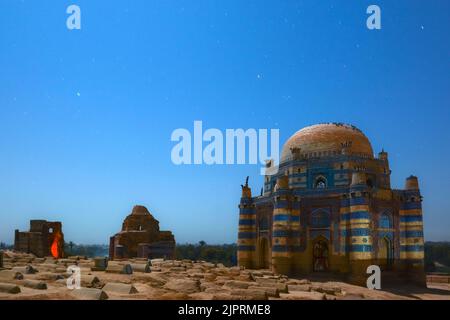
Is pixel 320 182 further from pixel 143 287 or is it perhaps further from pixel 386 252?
pixel 143 287

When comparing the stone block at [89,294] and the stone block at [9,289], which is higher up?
the stone block at [9,289]

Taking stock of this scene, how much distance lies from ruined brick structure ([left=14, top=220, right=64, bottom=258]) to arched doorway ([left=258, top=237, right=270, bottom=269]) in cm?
1825

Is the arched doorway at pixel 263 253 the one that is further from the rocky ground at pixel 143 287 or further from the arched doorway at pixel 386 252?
the rocky ground at pixel 143 287

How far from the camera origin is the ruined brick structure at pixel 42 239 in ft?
120

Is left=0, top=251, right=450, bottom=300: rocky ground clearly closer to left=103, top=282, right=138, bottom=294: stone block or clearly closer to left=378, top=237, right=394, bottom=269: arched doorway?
left=103, top=282, right=138, bottom=294: stone block

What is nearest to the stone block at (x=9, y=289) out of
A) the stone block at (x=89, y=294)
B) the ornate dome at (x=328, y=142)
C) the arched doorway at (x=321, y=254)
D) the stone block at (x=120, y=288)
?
the stone block at (x=89, y=294)

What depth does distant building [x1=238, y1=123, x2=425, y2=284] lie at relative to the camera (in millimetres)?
29594

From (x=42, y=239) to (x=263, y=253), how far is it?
19.3 m

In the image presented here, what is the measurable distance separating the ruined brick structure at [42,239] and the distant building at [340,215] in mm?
18210
